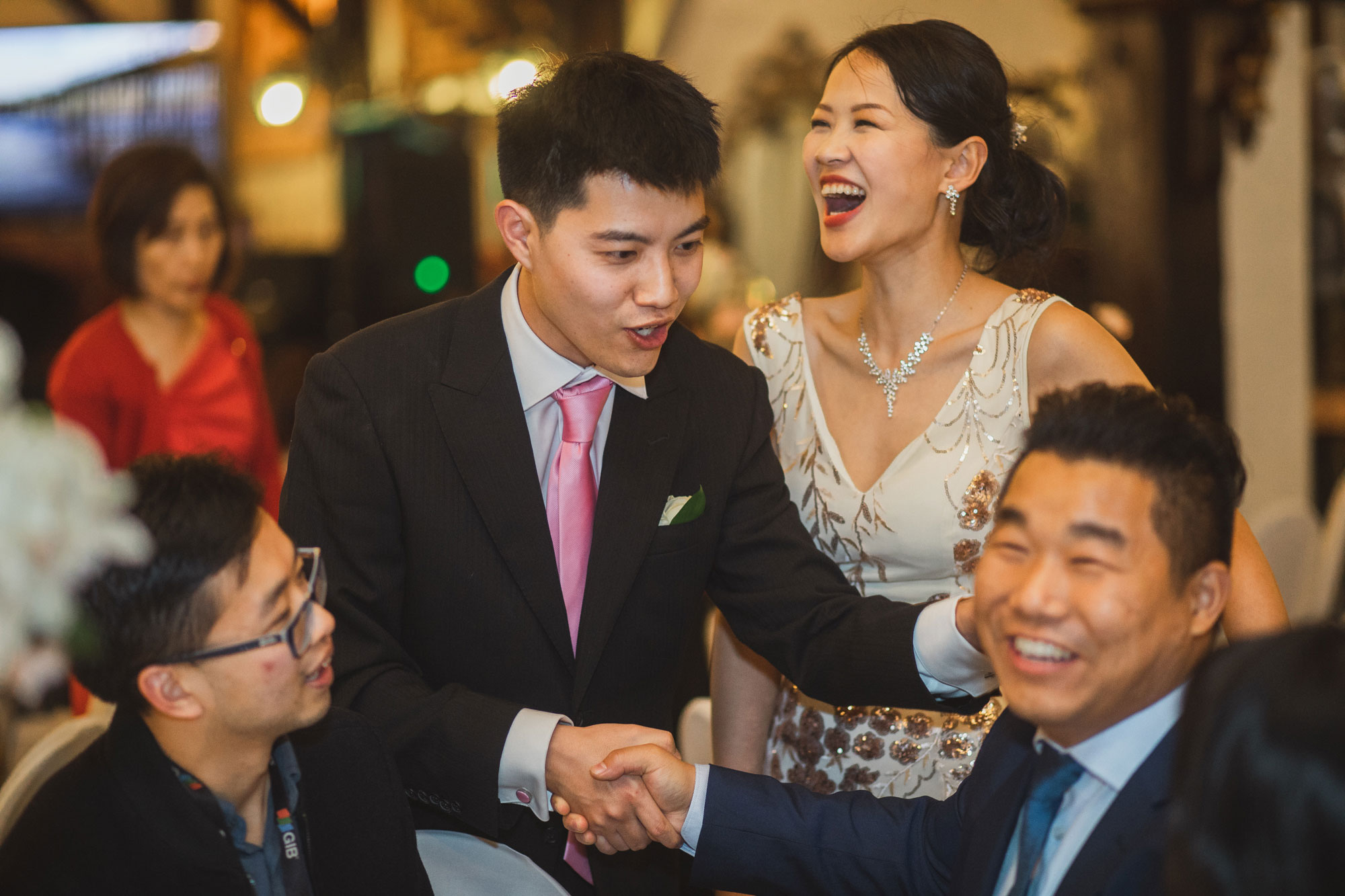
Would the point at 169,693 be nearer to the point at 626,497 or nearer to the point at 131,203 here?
the point at 626,497

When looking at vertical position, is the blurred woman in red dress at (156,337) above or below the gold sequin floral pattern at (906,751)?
above

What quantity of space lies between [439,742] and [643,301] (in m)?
0.63

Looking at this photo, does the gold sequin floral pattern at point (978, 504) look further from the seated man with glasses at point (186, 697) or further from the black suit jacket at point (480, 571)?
the seated man with glasses at point (186, 697)

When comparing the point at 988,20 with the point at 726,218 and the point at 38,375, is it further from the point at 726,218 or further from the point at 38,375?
the point at 38,375

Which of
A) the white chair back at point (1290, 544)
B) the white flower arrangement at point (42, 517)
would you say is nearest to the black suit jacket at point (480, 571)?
the white flower arrangement at point (42, 517)

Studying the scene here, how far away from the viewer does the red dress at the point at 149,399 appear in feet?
11.1

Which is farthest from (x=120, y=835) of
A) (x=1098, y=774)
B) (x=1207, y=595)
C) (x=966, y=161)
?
(x=966, y=161)

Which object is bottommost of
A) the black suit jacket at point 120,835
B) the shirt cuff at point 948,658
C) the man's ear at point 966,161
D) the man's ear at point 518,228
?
the black suit jacket at point 120,835

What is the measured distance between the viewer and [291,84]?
664 cm

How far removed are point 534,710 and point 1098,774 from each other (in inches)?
29.1

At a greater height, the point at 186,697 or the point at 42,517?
the point at 42,517

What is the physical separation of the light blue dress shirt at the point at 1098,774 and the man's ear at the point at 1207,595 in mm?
73

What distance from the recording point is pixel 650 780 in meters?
1.71

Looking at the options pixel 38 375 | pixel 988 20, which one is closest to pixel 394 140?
pixel 38 375
